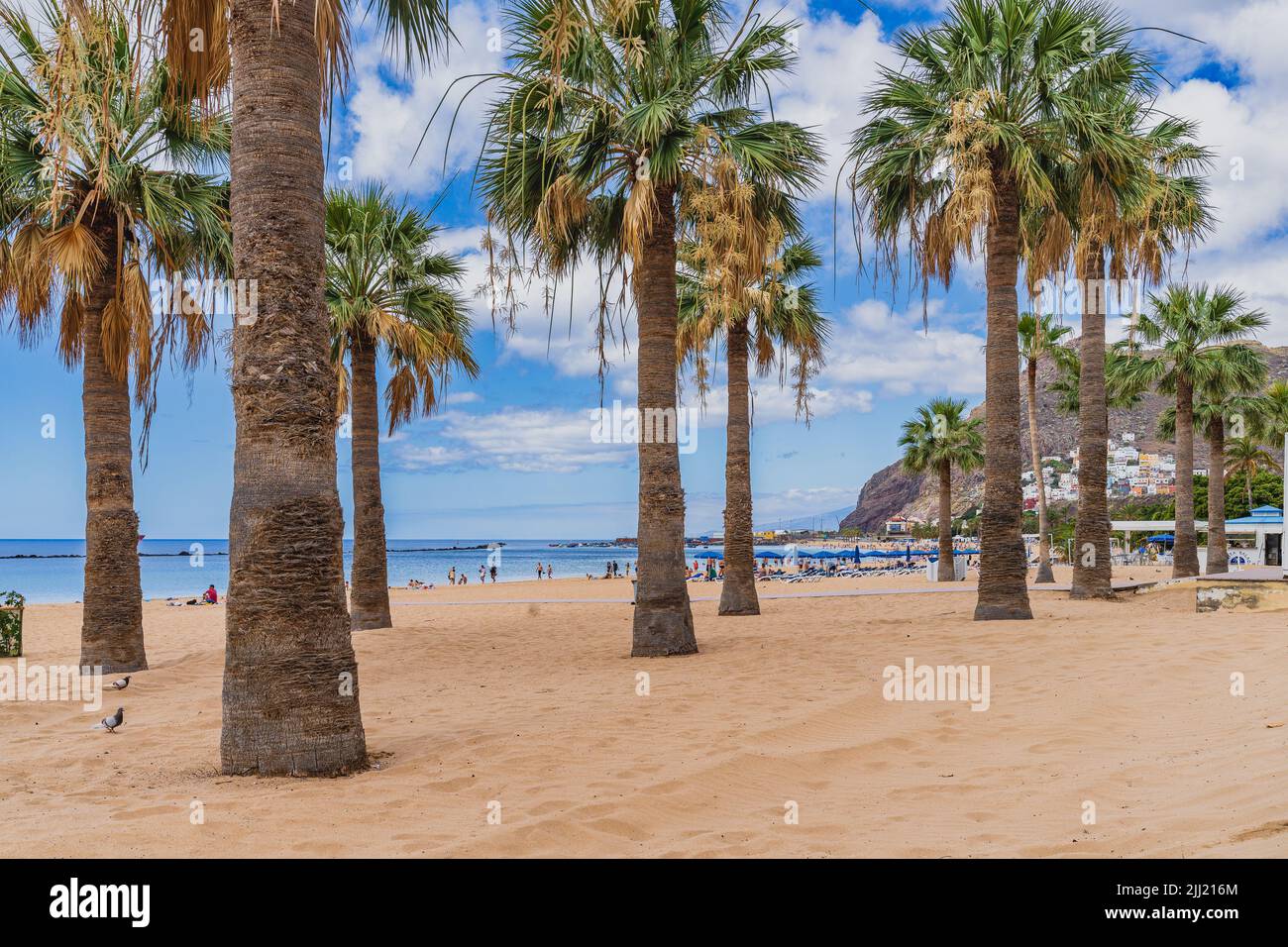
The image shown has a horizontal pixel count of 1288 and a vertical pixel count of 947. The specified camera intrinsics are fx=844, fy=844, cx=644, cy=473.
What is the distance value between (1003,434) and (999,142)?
5.00 m

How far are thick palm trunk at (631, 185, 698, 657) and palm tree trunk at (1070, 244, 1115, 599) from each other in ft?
35.3

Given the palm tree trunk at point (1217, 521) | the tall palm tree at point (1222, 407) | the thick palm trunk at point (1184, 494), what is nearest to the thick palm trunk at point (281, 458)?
the thick palm trunk at point (1184, 494)

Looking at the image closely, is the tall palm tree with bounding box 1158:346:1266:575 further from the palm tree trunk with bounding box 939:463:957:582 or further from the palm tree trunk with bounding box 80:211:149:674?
the palm tree trunk with bounding box 80:211:149:674

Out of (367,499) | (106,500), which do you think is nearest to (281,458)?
(106,500)

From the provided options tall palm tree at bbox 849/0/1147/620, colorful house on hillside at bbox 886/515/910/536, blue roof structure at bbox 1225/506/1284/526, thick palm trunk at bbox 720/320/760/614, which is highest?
tall palm tree at bbox 849/0/1147/620

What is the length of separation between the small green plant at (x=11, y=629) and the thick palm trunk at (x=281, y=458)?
11.8m

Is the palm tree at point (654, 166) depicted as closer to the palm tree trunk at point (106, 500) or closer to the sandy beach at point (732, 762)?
the sandy beach at point (732, 762)

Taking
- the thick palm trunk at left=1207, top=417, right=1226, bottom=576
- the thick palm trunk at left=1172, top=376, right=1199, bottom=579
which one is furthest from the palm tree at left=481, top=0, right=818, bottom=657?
the thick palm trunk at left=1207, top=417, right=1226, bottom=576

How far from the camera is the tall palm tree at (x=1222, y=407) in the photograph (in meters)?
27.3

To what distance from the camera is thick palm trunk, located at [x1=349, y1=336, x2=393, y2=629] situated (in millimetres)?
17000

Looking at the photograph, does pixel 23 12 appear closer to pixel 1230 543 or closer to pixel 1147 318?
pixel 1147 318
